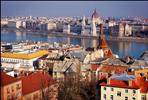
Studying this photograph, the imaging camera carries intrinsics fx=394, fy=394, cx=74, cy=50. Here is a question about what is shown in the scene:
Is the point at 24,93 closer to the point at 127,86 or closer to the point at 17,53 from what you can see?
the point at 127,86

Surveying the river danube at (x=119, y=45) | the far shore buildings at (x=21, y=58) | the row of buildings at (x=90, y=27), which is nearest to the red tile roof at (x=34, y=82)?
the far shore buildings at (x=21, y=58)

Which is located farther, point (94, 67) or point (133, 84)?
point (94, 67)

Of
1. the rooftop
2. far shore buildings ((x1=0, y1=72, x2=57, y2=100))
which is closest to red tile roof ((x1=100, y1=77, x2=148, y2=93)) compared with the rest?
far shore buildings ((x1=0, y1=72, x2=57, y2=100))

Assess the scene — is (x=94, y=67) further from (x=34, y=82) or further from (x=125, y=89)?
(x=125, y=89)

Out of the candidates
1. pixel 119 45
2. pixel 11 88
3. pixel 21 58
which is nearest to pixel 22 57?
pixel 21 58

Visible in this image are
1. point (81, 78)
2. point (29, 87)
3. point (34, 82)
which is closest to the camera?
point (29, 87)

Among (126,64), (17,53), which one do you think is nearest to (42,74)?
(126,64)

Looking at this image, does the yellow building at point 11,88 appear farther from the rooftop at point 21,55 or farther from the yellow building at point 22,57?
the rooftop at point 21,55

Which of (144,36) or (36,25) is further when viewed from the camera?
(36,25)

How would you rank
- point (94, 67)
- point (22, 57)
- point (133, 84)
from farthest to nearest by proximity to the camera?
point (22, 57) < point (94, 67) < point (133, 84)
